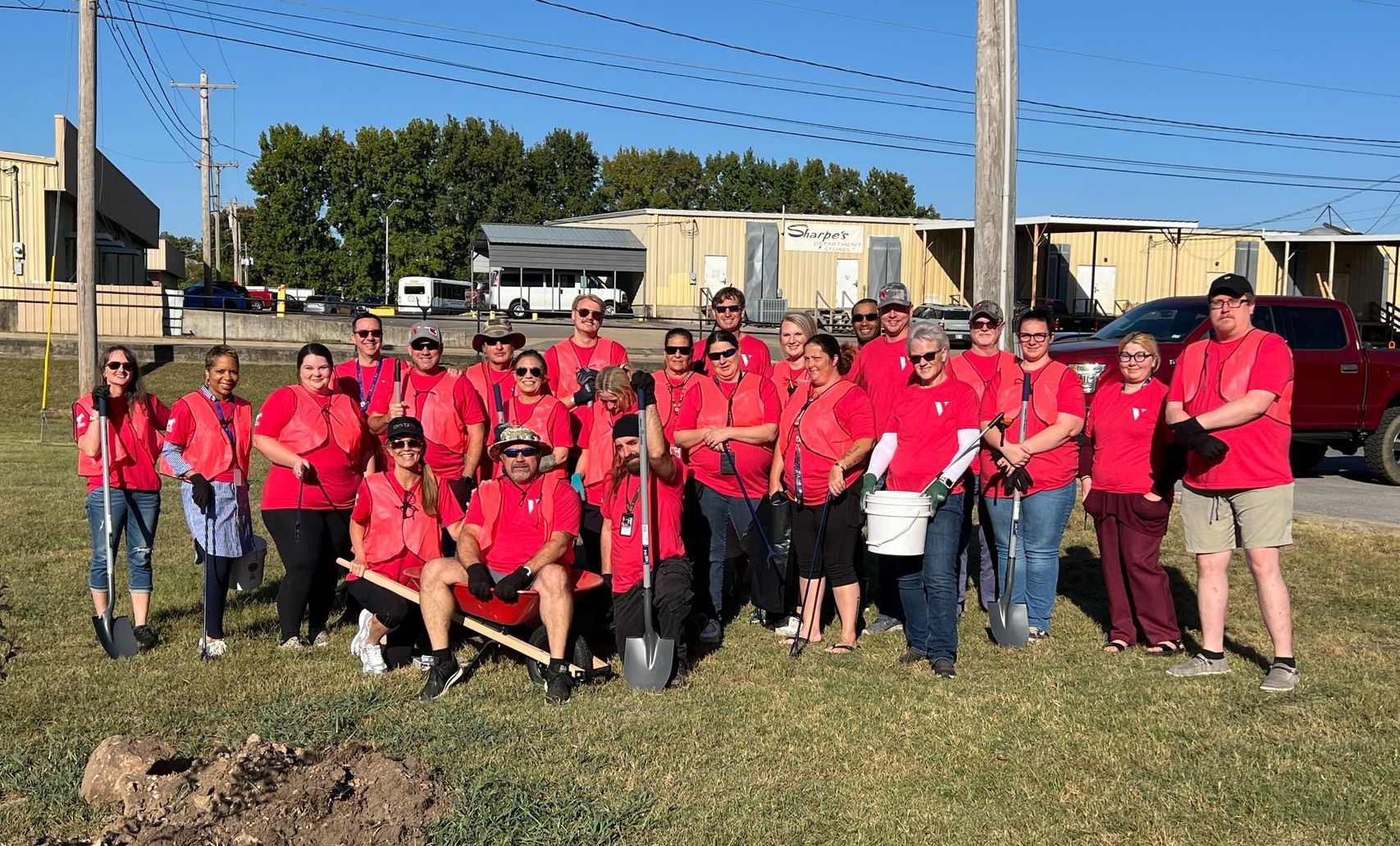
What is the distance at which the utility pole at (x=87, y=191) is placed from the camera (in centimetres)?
1762

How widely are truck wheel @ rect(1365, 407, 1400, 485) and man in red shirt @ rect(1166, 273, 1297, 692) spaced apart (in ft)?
28.1

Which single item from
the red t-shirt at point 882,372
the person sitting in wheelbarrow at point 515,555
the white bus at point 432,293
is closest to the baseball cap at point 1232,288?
the red t-shirt at point 882,372

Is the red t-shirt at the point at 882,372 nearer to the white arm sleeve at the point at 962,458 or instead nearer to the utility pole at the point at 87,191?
the white arm sleeve at the point at 962,458

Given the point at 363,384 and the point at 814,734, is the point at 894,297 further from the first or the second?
the point at 363,384

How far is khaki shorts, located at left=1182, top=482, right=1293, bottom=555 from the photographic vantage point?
5848 mm

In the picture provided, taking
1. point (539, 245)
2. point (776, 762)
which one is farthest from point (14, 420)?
point (539, 245)

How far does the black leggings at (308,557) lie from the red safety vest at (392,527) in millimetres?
419

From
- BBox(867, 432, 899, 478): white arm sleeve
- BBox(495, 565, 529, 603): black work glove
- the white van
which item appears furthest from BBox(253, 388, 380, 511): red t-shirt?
the white van

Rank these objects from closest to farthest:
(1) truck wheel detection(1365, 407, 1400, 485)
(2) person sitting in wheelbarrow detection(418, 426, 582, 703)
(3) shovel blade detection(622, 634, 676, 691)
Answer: (2) person sitting in wheelbarrow detection(418, 426, 582, 703), (3) shovel blade detection(622, 634, 676, 691), (1) truck wheel detection(1365, 407, 1400, 485)

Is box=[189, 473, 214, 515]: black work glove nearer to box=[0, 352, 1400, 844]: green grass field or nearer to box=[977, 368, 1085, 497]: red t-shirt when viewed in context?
box=[0, 352, 1400, 844]: green grass field

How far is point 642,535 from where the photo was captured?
20.8 ft

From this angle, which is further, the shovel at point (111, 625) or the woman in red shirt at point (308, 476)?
the woman in red shirt at point (308, 476)

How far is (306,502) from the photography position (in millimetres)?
6789

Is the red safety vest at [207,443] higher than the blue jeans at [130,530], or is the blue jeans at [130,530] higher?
the red safety vest at [207,443]
